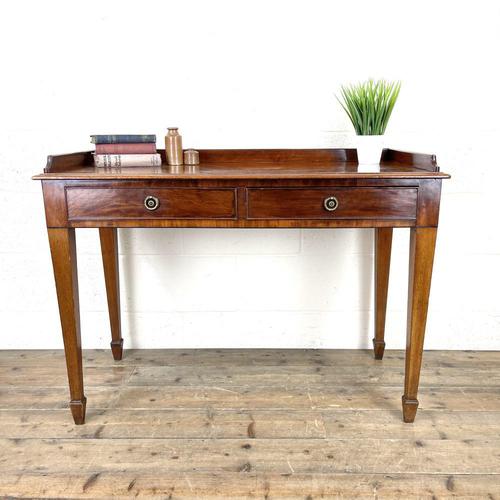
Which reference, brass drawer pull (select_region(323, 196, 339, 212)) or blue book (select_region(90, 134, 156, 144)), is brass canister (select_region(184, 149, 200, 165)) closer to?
blue book (select_region(90, 134, 156, 144))

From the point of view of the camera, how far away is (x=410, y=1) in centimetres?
202

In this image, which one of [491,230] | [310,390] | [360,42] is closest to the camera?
[310,390]

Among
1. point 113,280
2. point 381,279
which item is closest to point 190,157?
point 113,280

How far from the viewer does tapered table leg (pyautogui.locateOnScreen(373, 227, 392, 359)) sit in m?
2.11

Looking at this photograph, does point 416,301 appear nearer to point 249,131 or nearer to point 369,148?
point 369,148

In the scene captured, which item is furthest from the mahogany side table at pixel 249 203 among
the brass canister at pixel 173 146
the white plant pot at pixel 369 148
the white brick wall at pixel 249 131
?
the white brick wall at pixel 249 131

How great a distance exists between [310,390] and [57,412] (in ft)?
3.19

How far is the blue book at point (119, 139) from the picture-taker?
1806mm

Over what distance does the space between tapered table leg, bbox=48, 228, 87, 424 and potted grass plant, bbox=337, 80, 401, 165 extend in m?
1.09

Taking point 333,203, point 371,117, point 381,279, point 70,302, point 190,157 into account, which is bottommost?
point 381,279

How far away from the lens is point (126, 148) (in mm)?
1832

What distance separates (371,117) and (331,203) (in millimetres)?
428

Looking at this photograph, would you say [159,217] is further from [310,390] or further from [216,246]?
[310,390]

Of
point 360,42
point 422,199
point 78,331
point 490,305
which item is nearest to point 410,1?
point 360,42
